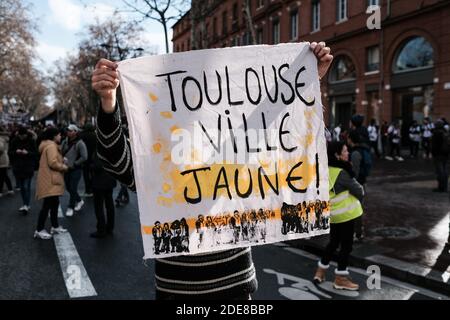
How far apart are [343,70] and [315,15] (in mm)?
4517

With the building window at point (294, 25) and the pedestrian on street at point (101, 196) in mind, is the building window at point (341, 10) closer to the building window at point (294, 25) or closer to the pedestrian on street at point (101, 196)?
the building window at point (294, 25)

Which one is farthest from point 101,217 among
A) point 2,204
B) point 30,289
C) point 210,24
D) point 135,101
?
point 210,24

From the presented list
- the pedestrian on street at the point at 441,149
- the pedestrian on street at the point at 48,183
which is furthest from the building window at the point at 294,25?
the pedestrian on street at the point at 48,183

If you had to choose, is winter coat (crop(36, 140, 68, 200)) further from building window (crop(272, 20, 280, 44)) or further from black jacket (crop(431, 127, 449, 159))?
building window (crop(272, 20, 280, 44))

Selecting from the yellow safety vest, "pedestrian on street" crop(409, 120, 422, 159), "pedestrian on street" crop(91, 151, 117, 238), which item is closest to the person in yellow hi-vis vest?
the yellow safety vest

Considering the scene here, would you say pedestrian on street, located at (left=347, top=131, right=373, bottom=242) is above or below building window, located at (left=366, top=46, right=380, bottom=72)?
below

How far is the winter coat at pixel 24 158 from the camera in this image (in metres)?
9.89

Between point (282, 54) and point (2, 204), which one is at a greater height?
point (282, 54)

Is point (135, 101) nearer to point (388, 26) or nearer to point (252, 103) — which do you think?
point (252, 103)

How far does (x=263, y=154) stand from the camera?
2383mm

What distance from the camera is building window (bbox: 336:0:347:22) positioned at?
2648cm

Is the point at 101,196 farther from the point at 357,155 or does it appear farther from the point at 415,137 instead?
the point at 415,137

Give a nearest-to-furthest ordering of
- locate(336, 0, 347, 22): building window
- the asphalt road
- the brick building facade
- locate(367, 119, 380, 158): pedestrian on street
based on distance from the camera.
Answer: the asphalt road → locate(367, 119, 380, 158): pedestrian on street → the brick building facade → locate(336, 0, 347, 22): building window

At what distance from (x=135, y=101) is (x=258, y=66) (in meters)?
0.70
